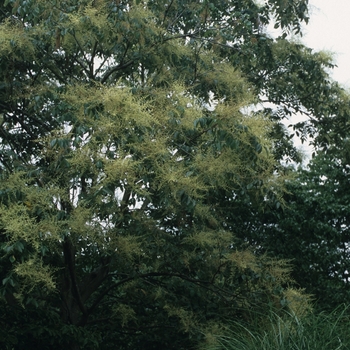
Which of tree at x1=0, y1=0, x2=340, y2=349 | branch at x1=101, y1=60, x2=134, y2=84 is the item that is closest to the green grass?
tree at x1=0, y1=0, x2=340, y2=349

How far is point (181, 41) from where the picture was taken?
6465 mm

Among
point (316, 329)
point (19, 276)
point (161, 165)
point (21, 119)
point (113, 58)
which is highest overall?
point (113, 58)

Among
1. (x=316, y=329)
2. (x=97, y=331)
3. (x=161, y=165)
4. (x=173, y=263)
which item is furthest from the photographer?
(x=97, y=331)

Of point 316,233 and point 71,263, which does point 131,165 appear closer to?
point 71,263

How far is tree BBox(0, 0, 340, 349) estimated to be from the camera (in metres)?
4.87

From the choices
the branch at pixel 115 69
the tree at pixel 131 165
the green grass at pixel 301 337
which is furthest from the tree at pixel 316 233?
the green grass at pixel 301 337

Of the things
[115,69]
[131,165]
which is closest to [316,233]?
[115,69]

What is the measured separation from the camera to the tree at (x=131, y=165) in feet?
16.0

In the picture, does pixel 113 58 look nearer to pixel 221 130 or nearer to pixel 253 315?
pixel 221 130

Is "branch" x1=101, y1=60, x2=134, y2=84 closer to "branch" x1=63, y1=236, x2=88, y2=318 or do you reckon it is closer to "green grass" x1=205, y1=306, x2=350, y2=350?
"branch" x1=63, y1=236, x2=88, y2=318

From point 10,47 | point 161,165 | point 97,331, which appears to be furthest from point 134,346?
point 10,47

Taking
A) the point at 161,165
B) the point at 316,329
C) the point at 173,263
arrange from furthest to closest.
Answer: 1. the point at 173,263
2. the point at 161,165
3. the point at 316,329

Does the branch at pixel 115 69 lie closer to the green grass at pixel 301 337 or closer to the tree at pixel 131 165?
the tree at pixel 131 165

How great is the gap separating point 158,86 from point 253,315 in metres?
2.15
